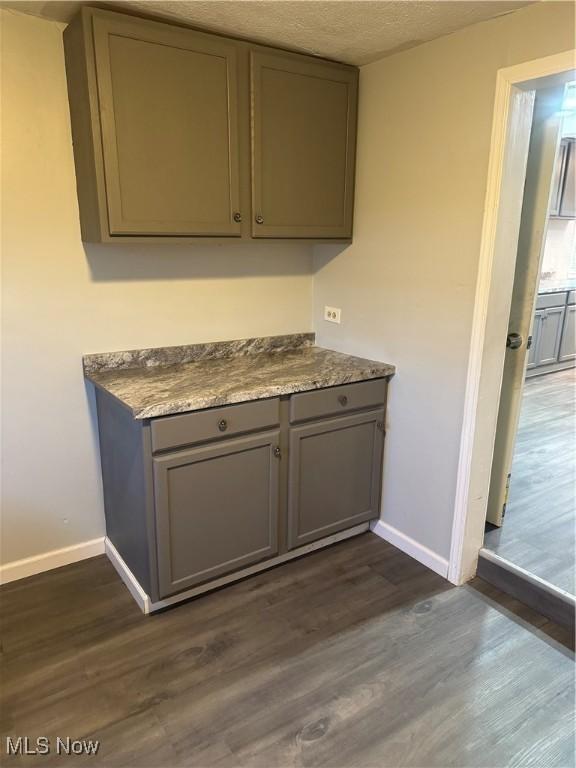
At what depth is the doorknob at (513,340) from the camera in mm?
2412

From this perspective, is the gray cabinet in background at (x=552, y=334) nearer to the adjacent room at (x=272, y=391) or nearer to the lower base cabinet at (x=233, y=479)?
the adjacent room at (x=272, y=391)

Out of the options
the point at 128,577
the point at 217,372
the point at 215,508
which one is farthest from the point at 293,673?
the point at 217,372

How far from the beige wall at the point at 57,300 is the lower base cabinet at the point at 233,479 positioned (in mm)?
181

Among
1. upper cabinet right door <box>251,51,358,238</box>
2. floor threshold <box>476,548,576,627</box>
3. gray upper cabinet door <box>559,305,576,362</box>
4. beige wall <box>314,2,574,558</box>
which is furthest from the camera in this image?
gray upper cabinet door <box>559,305,576,362</box>

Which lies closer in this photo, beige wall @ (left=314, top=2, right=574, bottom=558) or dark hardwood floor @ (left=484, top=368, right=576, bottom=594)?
beige wall @ (left=314, top=2, right=574, bottom=558)

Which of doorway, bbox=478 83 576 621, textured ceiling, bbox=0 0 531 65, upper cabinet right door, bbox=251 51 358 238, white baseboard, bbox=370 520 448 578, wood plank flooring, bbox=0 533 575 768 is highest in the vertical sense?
textured ceiling, bbox=0 0 531 65

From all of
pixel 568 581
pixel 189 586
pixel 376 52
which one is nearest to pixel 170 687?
pixel 189 586

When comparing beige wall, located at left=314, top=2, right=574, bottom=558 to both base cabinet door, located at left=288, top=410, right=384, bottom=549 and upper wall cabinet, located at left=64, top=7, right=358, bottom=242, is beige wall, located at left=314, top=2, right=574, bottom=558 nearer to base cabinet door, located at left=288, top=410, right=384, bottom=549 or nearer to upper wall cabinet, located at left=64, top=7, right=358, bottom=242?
base cabinet door, located at left=288, top=410, right=384, bottom=549

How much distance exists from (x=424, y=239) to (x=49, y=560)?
7.21ft

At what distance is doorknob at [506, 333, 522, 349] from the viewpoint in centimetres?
241

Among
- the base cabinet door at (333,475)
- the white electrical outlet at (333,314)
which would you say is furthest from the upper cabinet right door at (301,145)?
the base cabinet door at (333,475)

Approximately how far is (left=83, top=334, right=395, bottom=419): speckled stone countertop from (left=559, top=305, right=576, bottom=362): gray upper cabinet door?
161 inches

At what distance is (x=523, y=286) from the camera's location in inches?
93.0

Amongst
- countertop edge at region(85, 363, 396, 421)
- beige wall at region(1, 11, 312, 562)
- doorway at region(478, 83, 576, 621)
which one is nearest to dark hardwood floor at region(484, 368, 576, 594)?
doorway at region(478, 83, 576, 621)
